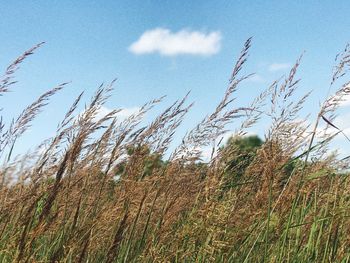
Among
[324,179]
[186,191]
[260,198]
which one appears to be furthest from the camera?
[324,179]

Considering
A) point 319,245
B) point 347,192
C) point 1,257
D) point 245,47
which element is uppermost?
point 245,47

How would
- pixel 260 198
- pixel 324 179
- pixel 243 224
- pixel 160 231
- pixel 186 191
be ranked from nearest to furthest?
pixel 160 231
pixel 260 198
pixel 243 224
pixel 186 191
pixel 324 179

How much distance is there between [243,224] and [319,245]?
47cm

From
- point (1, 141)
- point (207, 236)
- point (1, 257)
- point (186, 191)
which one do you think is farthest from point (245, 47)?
point (1, 257)

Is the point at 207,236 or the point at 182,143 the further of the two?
the point at 182,143

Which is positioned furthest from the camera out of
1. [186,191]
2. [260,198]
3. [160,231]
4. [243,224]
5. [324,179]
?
[324,179]

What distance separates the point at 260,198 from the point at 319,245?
1.79ft

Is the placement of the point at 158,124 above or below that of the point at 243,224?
above

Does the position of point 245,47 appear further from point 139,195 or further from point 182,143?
point 139,195

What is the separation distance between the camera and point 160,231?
2588 mm

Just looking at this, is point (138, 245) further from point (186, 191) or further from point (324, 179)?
point (324, 179)

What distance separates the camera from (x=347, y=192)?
311 cm

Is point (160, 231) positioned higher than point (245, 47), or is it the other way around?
point (245, 47)

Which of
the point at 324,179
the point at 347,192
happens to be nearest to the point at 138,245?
the point at 347,192
